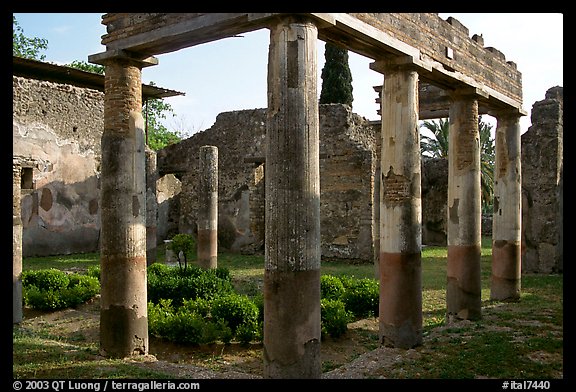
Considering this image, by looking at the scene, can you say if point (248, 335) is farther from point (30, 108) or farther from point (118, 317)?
point (30, 108)

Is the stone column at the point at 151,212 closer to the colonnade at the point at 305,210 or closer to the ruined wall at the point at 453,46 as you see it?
the colonnade at the point at 305,210

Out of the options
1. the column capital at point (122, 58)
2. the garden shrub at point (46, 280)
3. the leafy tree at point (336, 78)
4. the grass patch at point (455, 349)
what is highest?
the leafy tree at point (336, 78)

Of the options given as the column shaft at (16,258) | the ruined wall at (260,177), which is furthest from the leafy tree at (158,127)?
the column shaft at (16,258)

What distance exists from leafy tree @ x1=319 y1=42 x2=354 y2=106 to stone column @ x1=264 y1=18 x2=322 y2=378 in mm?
18348

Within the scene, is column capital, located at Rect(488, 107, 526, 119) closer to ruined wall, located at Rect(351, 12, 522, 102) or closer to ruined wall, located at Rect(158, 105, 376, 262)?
ruined wall, located at Rect(351, 12, 522, 102)

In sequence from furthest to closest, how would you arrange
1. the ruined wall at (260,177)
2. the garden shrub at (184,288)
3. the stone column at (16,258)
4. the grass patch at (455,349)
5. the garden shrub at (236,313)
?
1. the ruined wall at (260,177)
2. the garden shrub at (184,288)
3. the stone column at (16,258)
4. the garden shrub at (236,313)
5. the grass patch at (455,349)

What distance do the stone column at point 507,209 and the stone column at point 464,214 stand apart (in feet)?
7.34

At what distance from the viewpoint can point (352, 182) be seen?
18828mm

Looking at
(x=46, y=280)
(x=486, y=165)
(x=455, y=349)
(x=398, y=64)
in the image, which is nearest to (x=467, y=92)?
(x=398, y=64)

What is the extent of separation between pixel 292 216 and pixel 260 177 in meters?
16.7

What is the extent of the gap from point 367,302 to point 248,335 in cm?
293

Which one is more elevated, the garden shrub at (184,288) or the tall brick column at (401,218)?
the tall brick column at (401,218)

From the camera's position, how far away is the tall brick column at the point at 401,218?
7656 millimetres

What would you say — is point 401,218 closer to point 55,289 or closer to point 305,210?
point 305,210
